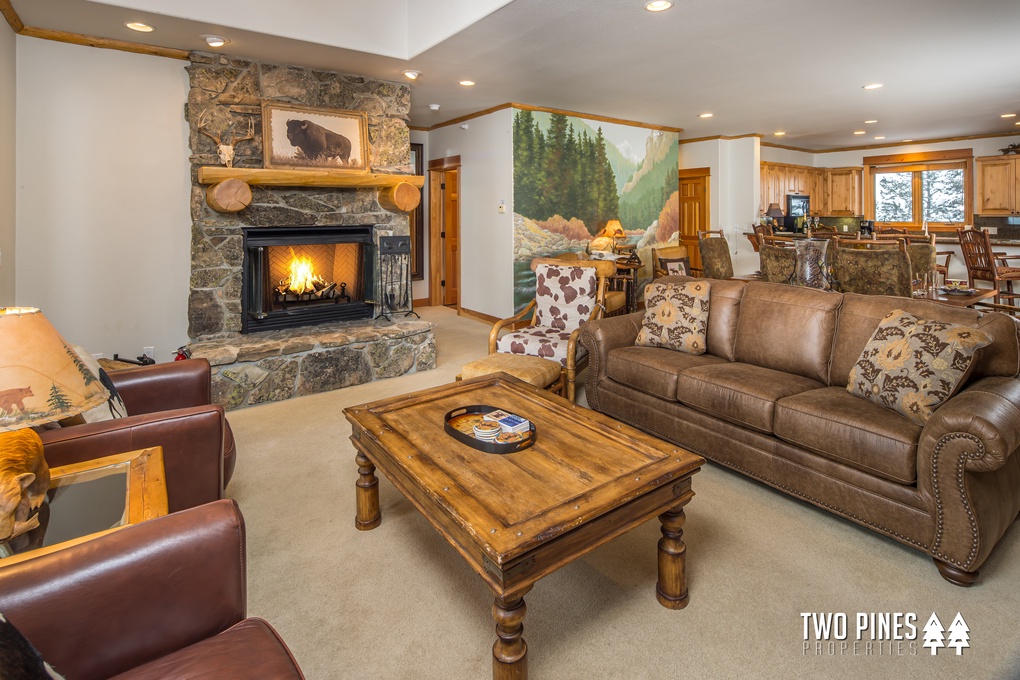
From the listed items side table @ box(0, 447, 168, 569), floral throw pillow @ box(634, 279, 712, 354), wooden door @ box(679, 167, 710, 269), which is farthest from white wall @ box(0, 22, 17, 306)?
wooden door @ box(679, 167, 710, 269)

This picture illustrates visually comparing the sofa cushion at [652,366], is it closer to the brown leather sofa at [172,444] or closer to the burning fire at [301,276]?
→ the brown leather sofa at [172,444]

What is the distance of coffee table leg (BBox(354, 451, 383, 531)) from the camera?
2.49 metres

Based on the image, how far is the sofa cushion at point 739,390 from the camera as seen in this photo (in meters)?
2.70

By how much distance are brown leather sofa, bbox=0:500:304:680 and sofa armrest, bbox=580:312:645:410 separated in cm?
267

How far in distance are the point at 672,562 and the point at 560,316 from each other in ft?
8.73

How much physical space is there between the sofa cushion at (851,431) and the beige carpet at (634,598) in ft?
1.21

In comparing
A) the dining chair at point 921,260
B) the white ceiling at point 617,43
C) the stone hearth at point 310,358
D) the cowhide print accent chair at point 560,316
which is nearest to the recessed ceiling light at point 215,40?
the white ceiling at point 617,43

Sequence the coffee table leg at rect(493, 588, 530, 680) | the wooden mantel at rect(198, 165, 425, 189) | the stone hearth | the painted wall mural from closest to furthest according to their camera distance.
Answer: the coffee table leg at rect(493, 588, 530, 680) < the stone hearth < the wooden mantel at rect(198, 165, 425, 189) < the painted wall mural

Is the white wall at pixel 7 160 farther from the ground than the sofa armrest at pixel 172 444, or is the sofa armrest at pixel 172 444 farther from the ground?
the white wall at pixel 7 160

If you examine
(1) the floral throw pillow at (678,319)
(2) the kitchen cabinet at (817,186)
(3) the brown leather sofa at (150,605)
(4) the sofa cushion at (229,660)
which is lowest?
(4) the sofa cushion at (229,660)

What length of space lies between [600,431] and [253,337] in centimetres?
340

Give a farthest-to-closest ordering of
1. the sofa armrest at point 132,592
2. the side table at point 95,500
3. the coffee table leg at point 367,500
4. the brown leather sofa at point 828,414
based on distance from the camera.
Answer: the coffee table leg at point 367,500 → the brown leather sofa at point 828,414 → the side table at point 95,500 → the sofa armrest at point 132,592

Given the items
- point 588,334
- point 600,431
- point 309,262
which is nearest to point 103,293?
point 309,262

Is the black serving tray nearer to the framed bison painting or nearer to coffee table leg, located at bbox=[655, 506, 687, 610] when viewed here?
coffee table leg, located at bbox=[655, 506, 687, 610]
